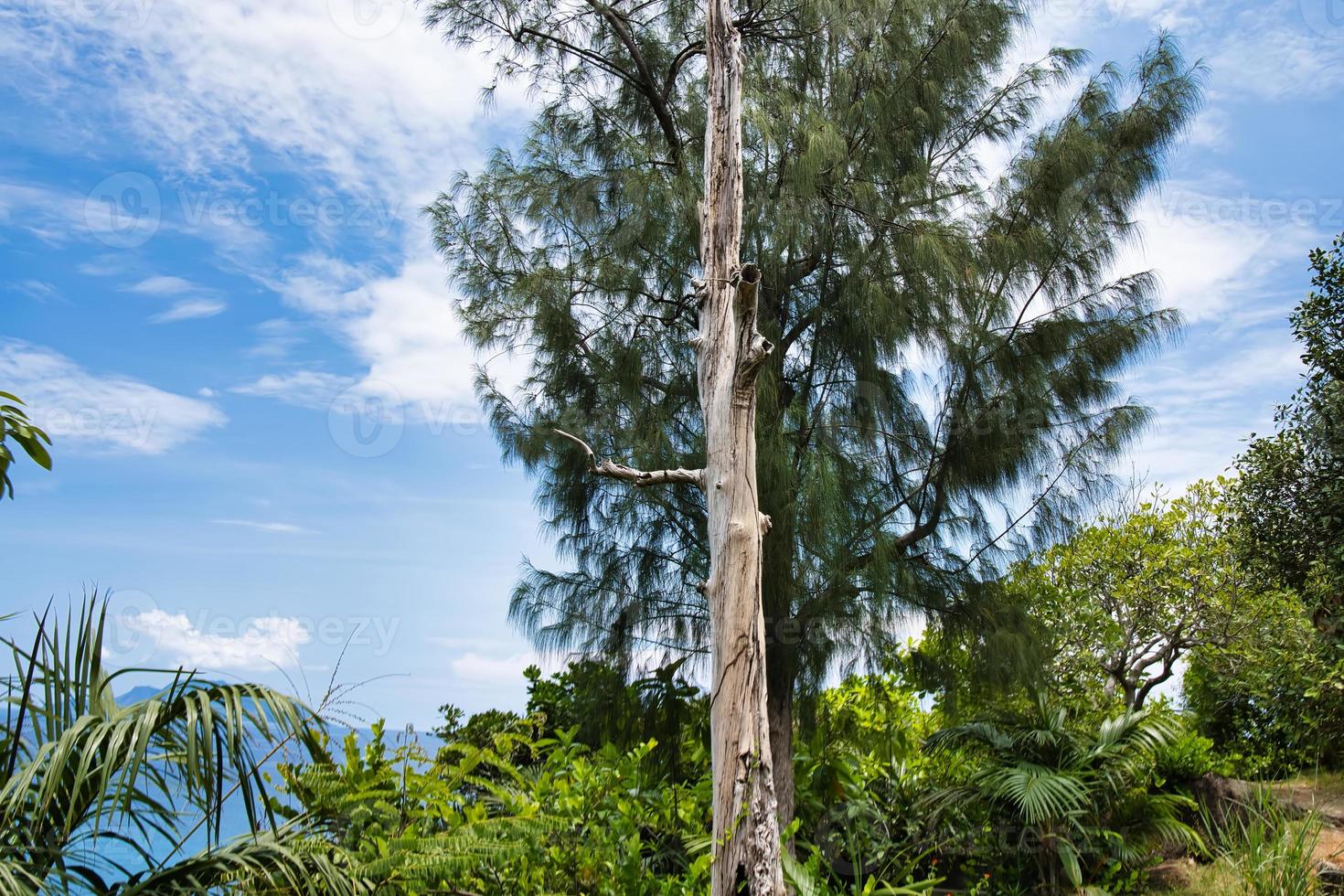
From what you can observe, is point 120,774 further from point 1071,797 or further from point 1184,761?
point 1184,761

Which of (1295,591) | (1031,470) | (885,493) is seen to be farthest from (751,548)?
(1295,591)

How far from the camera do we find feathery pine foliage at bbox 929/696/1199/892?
19.6 ft

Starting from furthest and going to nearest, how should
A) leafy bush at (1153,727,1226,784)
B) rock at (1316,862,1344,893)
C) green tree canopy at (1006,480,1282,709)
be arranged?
green tree canopy at (1006,480,1282,709) < leafy bush at (1153,727,1226,784) < rock at (1316,862,1344,893)

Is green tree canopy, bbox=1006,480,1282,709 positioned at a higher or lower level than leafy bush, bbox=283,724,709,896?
higher

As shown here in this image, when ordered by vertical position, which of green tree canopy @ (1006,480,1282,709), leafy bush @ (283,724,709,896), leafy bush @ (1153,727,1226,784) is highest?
green tree canopy @ (1006,480,1282,709)

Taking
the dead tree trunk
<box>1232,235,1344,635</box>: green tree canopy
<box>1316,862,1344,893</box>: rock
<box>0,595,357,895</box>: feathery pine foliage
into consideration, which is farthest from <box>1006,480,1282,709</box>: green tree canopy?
<box>0,595,357,895</box>: feathery pine foliage

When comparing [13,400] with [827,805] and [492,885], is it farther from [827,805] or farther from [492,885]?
[827,805]

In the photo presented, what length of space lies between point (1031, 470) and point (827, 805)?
2.64 metres

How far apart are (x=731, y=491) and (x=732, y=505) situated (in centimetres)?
7

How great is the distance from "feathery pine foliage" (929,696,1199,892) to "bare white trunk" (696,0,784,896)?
6.96 ft

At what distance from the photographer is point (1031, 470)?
6.75 meters

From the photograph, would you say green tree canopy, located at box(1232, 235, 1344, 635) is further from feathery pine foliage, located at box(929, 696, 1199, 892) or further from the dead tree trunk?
the dead tree trunk

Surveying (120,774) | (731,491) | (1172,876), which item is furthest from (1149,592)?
(120,774)

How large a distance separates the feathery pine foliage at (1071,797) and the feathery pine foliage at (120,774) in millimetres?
4250
